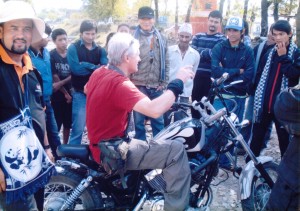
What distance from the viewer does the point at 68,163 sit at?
2682 millimetres

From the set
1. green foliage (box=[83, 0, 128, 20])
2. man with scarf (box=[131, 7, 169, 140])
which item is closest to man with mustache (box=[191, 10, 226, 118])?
man with scarf (box=[131, 7, 169, 140])

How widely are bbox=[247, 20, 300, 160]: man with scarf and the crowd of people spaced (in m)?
0.01

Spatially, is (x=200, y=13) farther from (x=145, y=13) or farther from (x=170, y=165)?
(x=170, y=165)

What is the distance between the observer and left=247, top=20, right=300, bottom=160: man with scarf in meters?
3.43

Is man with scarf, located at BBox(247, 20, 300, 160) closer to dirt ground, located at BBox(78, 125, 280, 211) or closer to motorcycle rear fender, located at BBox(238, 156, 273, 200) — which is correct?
dirt ground, located at BBox(78, 125, 280, 211)

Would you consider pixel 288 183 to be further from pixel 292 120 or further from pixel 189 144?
pixel 189 144

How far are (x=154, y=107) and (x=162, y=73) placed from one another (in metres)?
2.18

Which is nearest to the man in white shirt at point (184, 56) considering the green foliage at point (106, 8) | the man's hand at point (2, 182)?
the man's hand at point (2, 182)

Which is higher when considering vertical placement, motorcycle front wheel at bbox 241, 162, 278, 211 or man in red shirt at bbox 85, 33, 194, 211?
man in red shirt at bbox 85, 33, 194, 211

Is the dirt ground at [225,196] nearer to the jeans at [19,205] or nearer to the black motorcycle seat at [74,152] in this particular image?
the black motorcycle seat at [74,152]

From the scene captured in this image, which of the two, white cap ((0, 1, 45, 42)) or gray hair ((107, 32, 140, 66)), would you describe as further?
gray hair ((107, 32, 140, 66))

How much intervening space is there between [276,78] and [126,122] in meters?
2.07

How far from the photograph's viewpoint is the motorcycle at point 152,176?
2705mm

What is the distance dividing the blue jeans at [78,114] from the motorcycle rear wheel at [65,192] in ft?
5.09
